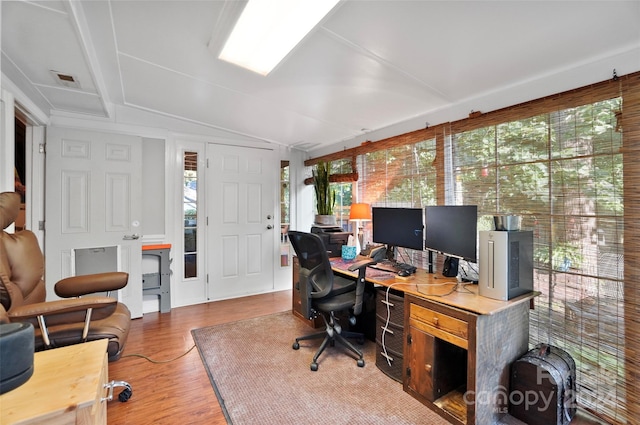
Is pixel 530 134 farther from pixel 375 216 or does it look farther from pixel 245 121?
pixel 245 121

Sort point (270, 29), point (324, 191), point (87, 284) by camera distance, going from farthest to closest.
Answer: point (324, 191), point (87, 284), point (270, 29)

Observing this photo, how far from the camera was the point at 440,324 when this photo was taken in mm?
1665

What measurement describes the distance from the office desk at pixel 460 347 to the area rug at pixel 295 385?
5.9 inches

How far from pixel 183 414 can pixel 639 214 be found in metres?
2.76

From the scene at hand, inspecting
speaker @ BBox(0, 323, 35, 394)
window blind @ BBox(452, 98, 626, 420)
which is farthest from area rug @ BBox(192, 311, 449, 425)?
speaker @ BBox(0, 323, 35, 394)

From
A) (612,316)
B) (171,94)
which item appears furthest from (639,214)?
(171,94)

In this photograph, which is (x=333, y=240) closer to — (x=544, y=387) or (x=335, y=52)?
(x=335, y=52)

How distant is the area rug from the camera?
A: 5.47 feet

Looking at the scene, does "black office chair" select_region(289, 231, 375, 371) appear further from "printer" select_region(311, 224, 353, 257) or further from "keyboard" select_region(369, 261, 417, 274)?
Result: "printer" select_region(311, 224, 353, 257)

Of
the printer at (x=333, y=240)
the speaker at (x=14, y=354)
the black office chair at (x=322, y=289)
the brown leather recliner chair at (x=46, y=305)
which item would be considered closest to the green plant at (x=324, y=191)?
the printer at (x=333, y=240)

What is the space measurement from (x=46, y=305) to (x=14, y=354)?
2.27ft

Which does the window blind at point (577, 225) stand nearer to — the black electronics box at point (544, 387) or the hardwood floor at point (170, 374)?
the black electronics box at point (544, 387)

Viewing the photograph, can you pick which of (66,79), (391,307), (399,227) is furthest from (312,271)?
(66,79)

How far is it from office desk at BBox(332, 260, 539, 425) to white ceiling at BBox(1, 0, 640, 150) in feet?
4.72
